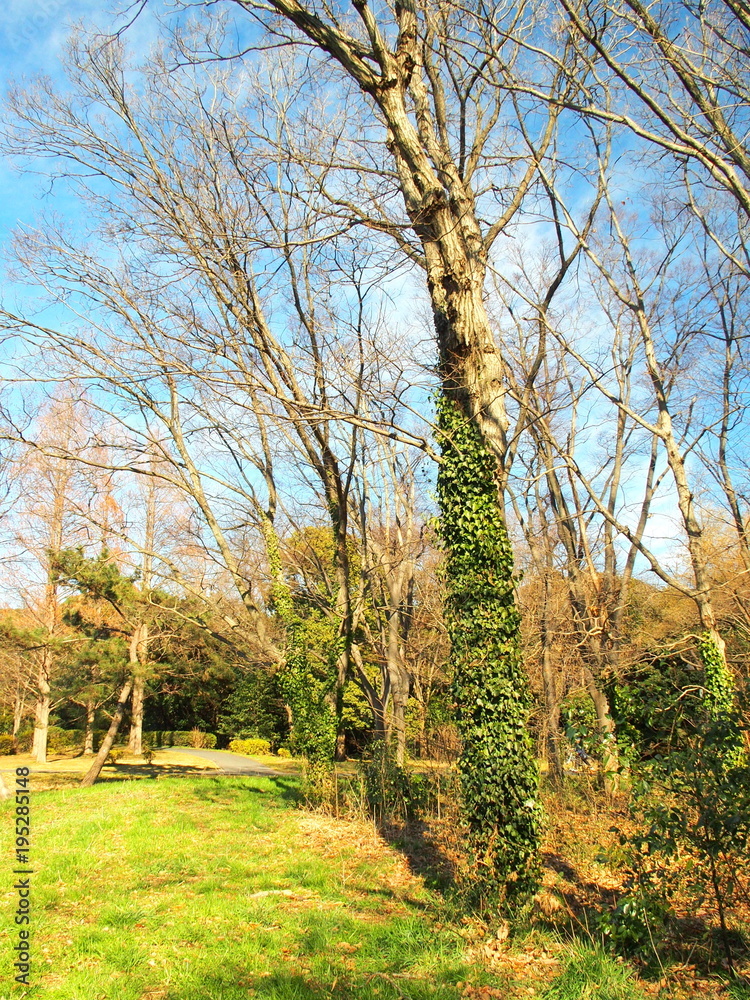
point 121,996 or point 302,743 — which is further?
point 302,743

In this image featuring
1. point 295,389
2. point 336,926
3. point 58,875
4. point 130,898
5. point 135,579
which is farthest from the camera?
point 135,579

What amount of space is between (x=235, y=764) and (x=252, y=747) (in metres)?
5.00

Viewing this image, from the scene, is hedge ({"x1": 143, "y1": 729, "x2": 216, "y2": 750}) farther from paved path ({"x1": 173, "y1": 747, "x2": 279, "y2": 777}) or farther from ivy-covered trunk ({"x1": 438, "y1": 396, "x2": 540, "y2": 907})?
ivy-covered trunk ({"x1": 438, "y1": 396, "x2": 540, "y2": 907})

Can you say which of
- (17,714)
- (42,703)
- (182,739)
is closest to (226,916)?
(42,703)

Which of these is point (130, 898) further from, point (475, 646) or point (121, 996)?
point (475, 646)

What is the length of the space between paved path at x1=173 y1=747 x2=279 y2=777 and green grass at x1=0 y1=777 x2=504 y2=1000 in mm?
8796

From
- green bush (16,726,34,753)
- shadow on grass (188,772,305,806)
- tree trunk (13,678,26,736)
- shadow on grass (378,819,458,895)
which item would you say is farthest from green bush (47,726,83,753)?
shadow on grass (378,819,458,895)

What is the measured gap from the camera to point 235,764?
65.8 ft

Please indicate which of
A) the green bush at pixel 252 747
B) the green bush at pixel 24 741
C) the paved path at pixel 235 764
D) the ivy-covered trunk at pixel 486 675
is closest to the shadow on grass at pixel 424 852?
the ivy-covered trunk at pixel 486 675

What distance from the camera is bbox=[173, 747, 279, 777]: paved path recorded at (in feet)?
57.2

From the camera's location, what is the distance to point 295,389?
10836 mm

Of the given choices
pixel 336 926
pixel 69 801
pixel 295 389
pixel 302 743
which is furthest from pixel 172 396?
pixel 336 926

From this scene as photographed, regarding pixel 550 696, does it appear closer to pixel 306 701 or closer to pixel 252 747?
pixel 306 701

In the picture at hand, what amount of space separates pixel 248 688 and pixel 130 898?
72.8 ft
